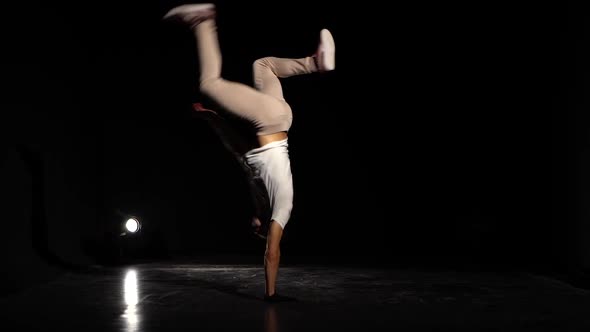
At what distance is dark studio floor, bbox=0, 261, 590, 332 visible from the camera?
2.78 metres

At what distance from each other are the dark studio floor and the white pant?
1.62 ft

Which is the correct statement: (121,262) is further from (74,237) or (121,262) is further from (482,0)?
(482,0)

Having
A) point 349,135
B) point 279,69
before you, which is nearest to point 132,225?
point 349,135

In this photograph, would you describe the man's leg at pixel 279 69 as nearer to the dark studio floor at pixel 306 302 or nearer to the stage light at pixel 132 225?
the dark studio floor at pixel 306 302

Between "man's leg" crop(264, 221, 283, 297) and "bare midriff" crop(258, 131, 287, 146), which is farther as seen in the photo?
"bare midriff" crop(258, 131, 287, 146)

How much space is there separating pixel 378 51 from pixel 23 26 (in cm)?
313

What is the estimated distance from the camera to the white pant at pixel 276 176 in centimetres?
340

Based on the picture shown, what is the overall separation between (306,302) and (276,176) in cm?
69

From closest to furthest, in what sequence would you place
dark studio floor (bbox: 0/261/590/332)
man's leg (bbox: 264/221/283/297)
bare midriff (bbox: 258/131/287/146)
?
dark studio floor (bbox: 0/261/590/332), man's leg (bbox: 264/221/283/297), bare midriff (bbox: 258/131/287/146)

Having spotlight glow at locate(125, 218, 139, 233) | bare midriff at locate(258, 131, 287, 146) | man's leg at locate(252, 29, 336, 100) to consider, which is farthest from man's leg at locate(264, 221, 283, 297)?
spotlight glow at locate(125, 218, 139, 233)

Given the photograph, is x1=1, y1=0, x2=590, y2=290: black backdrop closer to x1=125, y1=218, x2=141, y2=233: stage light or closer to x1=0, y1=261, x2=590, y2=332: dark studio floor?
x1=125, y1=218, x2=141, y2=233: stage light

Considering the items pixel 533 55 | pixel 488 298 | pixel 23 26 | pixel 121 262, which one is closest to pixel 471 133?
pixel 533 55

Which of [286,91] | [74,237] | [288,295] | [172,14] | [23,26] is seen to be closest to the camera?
[172,14]

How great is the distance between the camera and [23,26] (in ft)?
14.2
